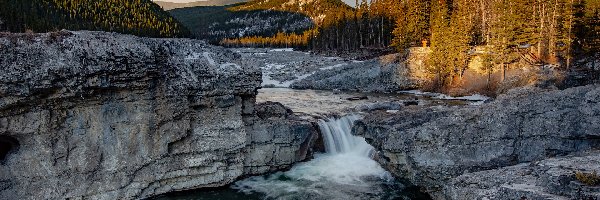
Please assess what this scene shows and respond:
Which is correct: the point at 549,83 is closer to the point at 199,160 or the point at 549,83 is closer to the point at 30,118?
the point at 199,160

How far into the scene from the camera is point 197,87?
19406 mm

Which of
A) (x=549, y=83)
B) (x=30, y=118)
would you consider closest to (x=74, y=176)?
(x=30, y=118)

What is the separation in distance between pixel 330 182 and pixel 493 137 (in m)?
8.00

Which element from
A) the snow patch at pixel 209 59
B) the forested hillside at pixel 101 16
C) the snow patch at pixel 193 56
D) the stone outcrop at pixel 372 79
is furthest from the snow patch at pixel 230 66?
the forested hillside at pixel 101 16

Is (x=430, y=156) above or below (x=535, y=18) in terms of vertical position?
below

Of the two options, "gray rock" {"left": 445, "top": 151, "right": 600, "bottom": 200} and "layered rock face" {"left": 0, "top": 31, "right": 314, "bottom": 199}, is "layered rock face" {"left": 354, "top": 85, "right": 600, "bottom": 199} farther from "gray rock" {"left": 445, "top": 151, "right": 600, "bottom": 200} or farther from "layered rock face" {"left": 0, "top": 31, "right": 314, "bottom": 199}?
"layered rock face" {"left": 0, "top": 31, "right": 314, "bottom": 199}

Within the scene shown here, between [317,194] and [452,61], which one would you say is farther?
[452,61]

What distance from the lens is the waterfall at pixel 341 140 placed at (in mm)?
25797

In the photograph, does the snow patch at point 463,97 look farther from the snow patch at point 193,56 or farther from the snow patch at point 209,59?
the snow patch at point 193,56

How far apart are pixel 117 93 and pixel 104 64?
5.18 feet

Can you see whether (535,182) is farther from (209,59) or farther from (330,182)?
(209,59)

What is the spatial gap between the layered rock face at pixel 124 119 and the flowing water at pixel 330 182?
855 mm

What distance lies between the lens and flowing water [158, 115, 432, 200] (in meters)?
19.9

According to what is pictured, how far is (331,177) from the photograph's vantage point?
22188 millimetres
